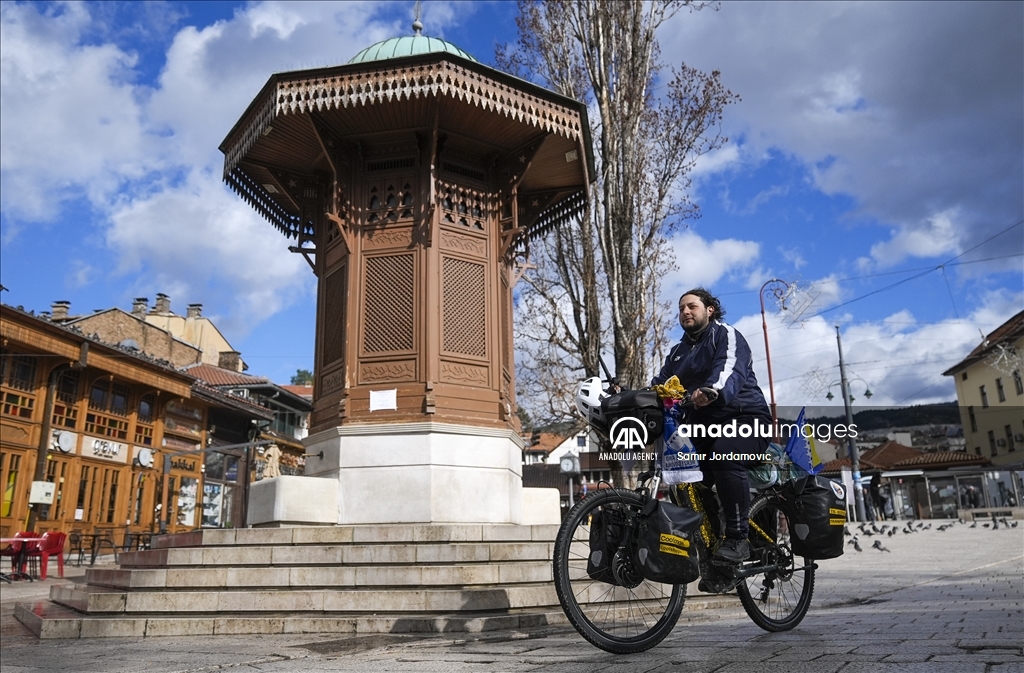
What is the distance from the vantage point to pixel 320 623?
6.05 m

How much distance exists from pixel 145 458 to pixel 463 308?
22780mm

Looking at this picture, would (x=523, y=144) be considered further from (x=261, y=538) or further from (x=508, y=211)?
(x=261, y=538)

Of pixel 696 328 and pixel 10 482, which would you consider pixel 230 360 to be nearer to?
pixel 10 482

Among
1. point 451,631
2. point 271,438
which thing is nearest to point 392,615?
point 451,631

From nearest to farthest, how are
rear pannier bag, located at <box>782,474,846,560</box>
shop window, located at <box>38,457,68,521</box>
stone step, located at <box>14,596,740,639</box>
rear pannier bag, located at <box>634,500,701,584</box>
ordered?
rear pannier bag, located at <box>634,500,701,584</box>
rear pannier bag, located at <box>782,474,846,560</box>
stone step, located at <box>14,596,740,639</box>
shop window, located at <box>38,457,68,521</box>

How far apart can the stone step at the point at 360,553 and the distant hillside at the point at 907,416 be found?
3.07 m

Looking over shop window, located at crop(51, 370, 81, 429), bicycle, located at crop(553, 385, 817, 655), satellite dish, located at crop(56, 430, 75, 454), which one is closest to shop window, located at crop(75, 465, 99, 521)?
satellite dish, located at crop(56, 430, 75, 454)

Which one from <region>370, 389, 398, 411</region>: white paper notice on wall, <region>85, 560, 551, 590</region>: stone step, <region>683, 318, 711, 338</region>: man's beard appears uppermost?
<region>370, 389, 398, 411</region>: white paper notice on wall

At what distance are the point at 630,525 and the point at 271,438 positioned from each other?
117 ft

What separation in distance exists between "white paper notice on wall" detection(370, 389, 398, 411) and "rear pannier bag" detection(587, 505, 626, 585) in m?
6.49

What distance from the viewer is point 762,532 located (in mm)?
4535

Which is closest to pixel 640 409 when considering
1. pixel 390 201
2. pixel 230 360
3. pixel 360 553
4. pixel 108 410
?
pixel 360 553

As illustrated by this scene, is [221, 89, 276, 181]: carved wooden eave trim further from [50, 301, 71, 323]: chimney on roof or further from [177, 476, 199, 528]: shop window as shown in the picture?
Answer: [50, 301, 71, 323]: chimney on roof

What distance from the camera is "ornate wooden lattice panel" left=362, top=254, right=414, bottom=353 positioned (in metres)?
10.4
